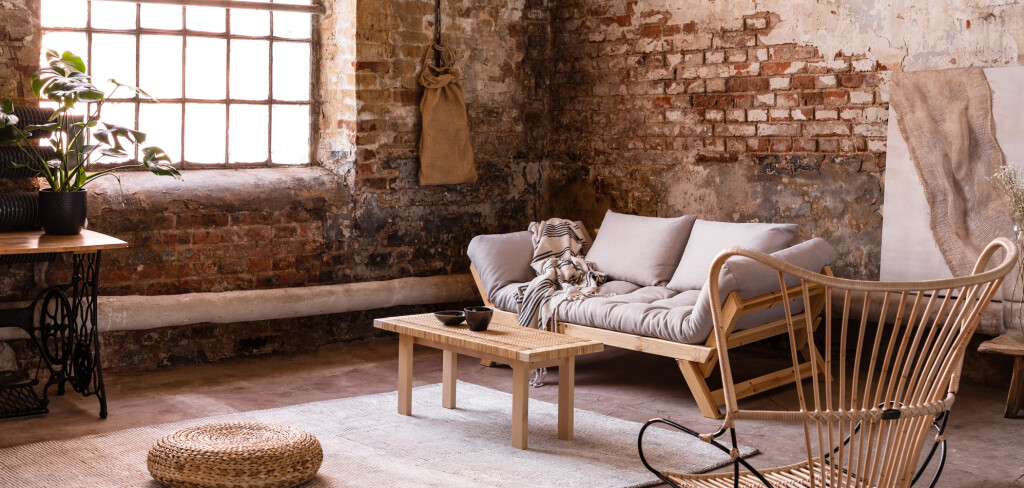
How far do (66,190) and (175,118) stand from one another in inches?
48.8

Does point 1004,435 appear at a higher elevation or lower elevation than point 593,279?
lower

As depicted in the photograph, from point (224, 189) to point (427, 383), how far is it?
65.0 inches

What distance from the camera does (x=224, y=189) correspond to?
18.6 feet

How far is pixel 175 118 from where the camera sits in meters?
5.71

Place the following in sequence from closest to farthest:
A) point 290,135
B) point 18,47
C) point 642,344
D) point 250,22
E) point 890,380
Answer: point 890,380 < point 642,344 < point 18,47 < point 250,22 < point 290,135

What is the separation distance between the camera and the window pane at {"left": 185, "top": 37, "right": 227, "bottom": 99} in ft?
18.8

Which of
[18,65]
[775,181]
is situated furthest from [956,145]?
[18,65]

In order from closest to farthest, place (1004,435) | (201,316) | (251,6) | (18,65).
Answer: (1004,435), (18,65), (201,316), (251,6)

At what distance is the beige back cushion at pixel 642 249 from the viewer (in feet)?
18.2

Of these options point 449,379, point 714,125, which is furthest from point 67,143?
point 714,125

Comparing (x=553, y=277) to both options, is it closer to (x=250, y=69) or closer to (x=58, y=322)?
(x=250, y=69)

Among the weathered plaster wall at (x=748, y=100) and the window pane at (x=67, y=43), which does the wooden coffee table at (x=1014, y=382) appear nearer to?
the weathered plaster wall at (x=748, y=100)

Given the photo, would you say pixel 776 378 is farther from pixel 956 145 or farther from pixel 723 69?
pixel 723 69

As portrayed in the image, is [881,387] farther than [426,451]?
No
